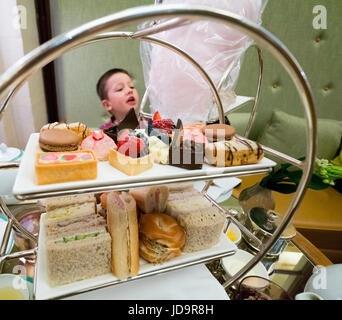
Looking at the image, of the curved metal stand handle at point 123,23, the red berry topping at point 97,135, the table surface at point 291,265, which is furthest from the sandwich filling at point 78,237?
the table surface at point 291,265

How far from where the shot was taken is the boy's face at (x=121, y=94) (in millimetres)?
1602

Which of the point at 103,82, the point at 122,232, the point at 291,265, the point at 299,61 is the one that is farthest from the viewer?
the point at 299,61

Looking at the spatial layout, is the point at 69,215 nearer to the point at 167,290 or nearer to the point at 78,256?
the point at 78,256

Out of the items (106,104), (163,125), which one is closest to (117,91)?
(106,104)

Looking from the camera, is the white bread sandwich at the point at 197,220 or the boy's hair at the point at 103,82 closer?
the white bread sandwich at the point at 197,220

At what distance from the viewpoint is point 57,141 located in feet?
1.57

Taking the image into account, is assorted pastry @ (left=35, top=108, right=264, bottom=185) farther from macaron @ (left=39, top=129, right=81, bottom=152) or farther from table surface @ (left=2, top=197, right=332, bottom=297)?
table surface @ (left=2, top=197, right=332, bottom=297)

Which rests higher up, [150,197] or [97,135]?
[97,135]

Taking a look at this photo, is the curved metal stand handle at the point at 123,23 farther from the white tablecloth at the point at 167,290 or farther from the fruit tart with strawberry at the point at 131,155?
the white tablecloth at the point at 167,290

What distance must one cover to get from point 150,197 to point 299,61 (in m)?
1.76

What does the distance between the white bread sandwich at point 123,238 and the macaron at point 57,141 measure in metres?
0.17

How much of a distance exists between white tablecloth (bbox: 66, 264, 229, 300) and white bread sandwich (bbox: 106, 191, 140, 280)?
90mm

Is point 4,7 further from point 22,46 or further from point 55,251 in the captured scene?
point 55,251
